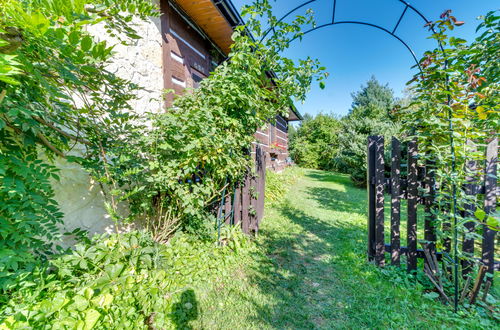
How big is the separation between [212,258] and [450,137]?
2652mm

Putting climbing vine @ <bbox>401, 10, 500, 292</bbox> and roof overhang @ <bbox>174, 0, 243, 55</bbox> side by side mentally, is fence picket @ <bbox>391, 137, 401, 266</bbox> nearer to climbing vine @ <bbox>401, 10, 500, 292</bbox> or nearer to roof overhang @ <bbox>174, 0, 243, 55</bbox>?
climbing vine @ <bbox>401, 10, 500, 292</bbox>

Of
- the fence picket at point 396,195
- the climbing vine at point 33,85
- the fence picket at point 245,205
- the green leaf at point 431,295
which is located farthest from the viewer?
the fence picket at point 245,205

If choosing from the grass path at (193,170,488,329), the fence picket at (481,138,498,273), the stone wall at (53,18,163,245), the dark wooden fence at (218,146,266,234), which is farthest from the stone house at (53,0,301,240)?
the fence picket at (481,138,498,273)

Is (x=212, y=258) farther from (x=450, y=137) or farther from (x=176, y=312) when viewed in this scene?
(x=450, y=137)

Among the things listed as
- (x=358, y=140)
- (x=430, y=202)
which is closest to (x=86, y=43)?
(x=430, y=202)

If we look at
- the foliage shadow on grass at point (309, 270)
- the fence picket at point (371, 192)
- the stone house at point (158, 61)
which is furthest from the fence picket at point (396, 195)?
the stone house at point (158, 61)

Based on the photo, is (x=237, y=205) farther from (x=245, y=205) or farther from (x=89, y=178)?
(x=89, y=178)

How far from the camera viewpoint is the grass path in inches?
63.7

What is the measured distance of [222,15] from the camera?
3.01 metres

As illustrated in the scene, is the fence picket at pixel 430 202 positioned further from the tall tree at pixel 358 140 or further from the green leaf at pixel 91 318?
the tall tree at pixel 358 140

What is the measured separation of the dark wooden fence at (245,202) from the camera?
276 cm

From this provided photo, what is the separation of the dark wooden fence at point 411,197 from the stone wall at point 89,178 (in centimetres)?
259

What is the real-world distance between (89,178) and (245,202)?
6.27 feet

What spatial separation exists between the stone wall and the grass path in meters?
1.46
